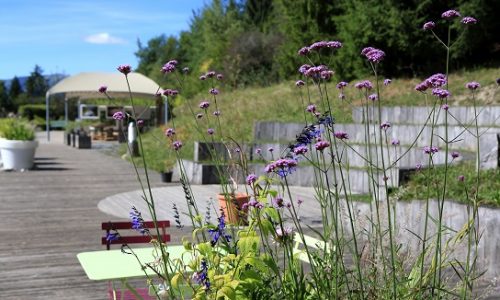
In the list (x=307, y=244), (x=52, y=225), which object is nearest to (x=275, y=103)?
(x=52, y=225)

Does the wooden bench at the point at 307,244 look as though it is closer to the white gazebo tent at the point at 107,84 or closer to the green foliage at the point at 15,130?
the green foliage at the point at 15,130

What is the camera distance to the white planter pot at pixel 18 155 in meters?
12.2

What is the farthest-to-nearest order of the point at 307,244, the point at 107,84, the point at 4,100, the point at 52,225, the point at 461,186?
the point at 4,100
the point at 107,84
the point at 52,225
the point at 461,186
the point at 307,244

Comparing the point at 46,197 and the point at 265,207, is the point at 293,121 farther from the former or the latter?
the point at 265,207

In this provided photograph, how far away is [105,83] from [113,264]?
19.3 meters

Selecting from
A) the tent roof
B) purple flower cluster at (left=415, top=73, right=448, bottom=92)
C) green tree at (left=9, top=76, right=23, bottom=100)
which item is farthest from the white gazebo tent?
green tree at (left=9, top=76, right=23, bottom=100)

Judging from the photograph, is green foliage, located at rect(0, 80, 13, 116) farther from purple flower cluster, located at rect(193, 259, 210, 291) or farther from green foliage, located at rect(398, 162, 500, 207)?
purple flower cluster, located at rect(193, 259, 210, 291)

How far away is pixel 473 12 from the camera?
1198cm

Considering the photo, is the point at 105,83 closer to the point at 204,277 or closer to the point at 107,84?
the point at 107,84

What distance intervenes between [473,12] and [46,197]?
7921 millimetres

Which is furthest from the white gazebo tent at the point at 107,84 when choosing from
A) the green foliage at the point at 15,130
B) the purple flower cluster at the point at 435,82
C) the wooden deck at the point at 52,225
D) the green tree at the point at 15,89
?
the green tree at the point at 15,89

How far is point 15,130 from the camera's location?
39.8 feet

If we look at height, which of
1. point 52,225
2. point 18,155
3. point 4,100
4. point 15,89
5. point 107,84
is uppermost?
point 15,89

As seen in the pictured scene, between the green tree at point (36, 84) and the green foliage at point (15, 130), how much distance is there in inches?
1610
